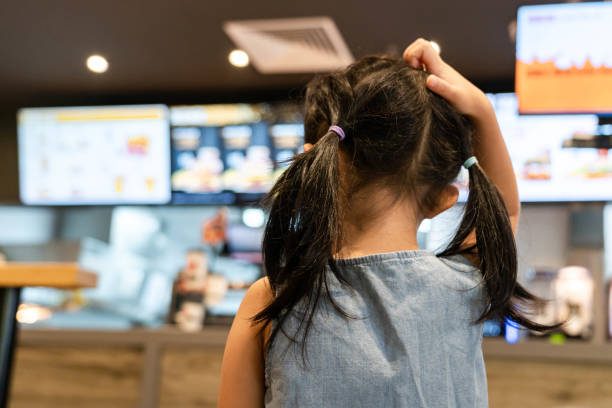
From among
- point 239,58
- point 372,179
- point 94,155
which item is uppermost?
point 239,58

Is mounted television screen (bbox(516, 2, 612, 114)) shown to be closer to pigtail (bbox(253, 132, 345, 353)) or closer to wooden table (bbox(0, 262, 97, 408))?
wooden table (bbox(0, 262, 97, 408))

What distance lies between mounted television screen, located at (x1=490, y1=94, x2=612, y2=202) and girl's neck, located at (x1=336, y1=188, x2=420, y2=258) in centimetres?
258

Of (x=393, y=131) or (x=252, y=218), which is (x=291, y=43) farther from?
(x=393, y=131)

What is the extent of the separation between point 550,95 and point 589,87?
0.45ft

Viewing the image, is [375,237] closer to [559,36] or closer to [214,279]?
[559,36]

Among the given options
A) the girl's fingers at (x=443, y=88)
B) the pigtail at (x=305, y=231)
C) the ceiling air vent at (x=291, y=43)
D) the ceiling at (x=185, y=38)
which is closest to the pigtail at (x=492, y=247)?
the girl's fingers at (x=443, y=88)

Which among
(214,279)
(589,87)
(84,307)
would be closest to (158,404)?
(214,279)

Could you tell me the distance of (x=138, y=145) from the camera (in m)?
4.00

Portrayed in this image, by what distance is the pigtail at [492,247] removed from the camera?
0.97 m

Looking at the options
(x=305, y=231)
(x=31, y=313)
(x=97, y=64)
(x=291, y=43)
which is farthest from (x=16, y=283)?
(x=31, y=313)

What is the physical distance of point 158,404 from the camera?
11.0 feet

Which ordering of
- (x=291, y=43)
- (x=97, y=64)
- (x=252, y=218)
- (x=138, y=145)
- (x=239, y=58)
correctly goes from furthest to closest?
(x=252, y=218) < (x=138, y=145) < (x=97, y=64) < (x=239, y=58) < (x=291, y=43)

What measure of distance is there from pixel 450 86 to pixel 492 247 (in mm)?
242

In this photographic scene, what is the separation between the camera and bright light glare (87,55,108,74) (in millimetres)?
3736
